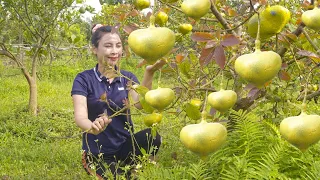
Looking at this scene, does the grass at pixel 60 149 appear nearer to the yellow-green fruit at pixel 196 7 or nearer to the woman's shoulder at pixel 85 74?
the woman's shoulder at pixel 85 74

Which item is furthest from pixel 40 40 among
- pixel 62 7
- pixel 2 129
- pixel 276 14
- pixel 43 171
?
pixel 276 14

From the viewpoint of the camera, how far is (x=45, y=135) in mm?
4453

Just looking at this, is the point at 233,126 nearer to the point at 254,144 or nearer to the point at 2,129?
the point at 254,144

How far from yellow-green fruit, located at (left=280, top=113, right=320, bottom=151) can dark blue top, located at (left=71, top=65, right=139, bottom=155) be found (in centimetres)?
206

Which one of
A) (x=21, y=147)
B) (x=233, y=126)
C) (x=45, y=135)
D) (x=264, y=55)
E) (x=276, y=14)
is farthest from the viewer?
(x=45, y=135)

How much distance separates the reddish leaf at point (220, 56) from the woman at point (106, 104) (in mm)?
1536

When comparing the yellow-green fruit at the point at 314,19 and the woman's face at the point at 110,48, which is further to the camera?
the woman's face at the point at 110,48

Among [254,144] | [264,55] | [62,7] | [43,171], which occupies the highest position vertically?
[62,7]

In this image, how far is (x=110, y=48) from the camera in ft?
8.45

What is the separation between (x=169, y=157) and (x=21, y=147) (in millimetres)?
1514

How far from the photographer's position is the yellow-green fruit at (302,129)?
0.61m

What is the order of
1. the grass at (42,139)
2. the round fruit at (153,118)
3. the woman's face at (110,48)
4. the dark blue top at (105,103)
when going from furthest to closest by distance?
the grass at (42,139), the dark blue top at (105,103), the woman's face at (110,48), the round fruit at (153,118)

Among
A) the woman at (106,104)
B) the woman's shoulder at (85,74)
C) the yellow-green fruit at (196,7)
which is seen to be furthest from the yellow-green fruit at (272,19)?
the woman's shoulder at (85,74)

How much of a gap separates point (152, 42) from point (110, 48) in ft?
6.50
